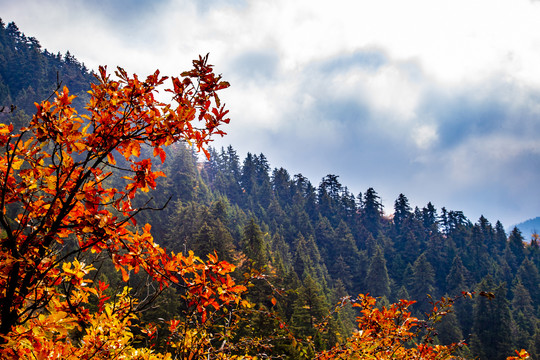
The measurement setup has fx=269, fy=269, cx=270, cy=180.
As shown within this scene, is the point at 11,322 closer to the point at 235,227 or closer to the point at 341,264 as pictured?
the point at 235,227

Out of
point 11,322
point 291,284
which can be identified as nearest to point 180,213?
point 291,284

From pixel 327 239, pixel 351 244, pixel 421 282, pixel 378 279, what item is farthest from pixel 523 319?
pixel 327 239

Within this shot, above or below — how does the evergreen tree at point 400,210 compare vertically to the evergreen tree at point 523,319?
above

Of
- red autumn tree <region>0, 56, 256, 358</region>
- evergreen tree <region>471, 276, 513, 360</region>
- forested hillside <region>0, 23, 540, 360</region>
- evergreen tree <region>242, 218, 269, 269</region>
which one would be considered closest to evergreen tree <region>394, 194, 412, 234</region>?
forested hillside <region>0, 23, 540, 360</region>

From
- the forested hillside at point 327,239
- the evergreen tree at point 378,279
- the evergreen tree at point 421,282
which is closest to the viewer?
the forested hillside at point 327,239

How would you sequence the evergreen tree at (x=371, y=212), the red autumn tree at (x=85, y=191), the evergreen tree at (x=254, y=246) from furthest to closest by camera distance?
the evergreen tree at (x=371, y=212), the evergreen tree at (x=254, y=246), the red autumn tree at (x=85, y=191)

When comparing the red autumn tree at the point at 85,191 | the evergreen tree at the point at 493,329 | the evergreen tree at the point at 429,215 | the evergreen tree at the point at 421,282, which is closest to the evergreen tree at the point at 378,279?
the evergreen tree at the point at 421,282

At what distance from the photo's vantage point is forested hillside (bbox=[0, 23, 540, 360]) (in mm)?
25062

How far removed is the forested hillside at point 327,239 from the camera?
25062 mm

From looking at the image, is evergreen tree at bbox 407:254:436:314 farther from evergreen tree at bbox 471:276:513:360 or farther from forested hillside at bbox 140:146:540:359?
evergreen tree at bbox 471:276:513:360

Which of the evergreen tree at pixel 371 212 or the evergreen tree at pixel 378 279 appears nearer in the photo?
the evergreen tree at pixel 378 279

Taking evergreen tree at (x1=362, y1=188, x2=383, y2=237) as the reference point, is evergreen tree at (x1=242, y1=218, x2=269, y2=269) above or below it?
below

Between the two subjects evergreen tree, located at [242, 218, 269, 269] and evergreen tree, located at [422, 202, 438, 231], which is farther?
evergreen tree, located at [422, 202, 438, 231]

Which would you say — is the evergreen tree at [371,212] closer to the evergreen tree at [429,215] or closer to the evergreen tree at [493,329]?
the evergreen tree at [429,215]
